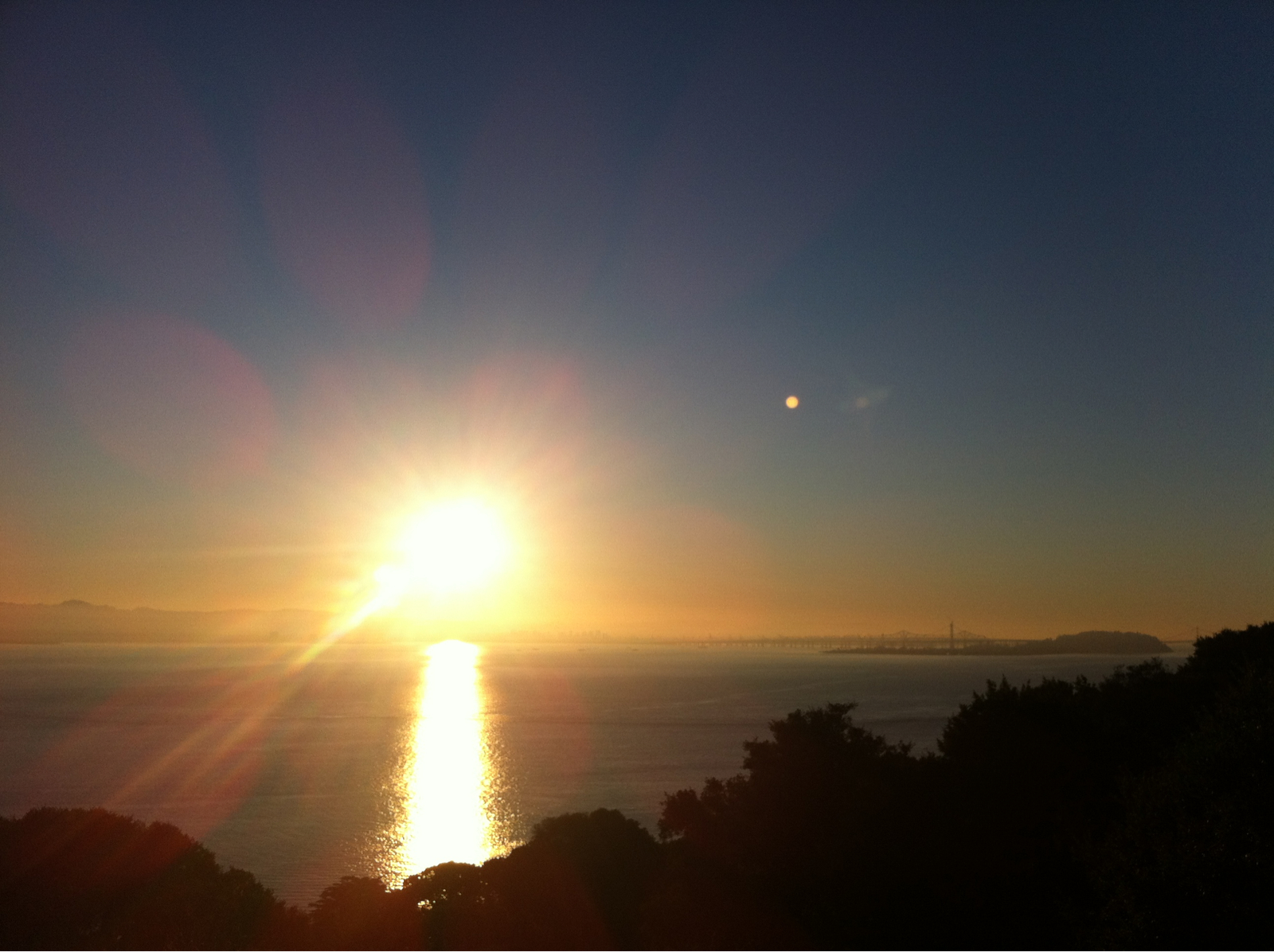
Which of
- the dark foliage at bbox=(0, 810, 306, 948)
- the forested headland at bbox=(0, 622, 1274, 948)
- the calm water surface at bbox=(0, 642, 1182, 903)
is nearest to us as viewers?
the forested headland at bbox=(0, 622, 1274, 948)

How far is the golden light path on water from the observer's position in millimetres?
44594

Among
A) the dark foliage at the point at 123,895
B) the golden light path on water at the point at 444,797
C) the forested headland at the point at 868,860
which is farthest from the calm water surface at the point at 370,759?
the forested headland at the point at 868,860

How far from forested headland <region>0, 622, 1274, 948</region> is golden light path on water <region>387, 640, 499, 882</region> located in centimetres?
1976

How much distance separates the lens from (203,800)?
5847cm

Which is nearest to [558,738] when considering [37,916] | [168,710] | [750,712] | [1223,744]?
[750,712]

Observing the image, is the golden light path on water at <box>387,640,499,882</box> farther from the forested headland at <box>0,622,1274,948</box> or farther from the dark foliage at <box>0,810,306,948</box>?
the forested headland at <box>0,622,1274,948</box>

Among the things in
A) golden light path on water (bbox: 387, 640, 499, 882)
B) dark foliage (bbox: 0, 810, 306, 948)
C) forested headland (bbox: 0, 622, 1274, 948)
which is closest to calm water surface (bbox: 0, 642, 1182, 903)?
golden light path on water (bbox: 387, 640, 499, 882)

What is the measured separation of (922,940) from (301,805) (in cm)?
5133

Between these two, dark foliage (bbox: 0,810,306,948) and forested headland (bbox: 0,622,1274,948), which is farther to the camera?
dark foliage (bbox: 0,810,306,948)

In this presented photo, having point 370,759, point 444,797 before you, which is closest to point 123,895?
point 444,797

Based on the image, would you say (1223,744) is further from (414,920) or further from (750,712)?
(750,712)

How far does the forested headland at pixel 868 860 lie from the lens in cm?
1212

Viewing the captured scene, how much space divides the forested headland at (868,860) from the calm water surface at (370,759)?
17.4 metres

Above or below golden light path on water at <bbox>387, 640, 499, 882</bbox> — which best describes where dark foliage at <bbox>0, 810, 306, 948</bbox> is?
above
